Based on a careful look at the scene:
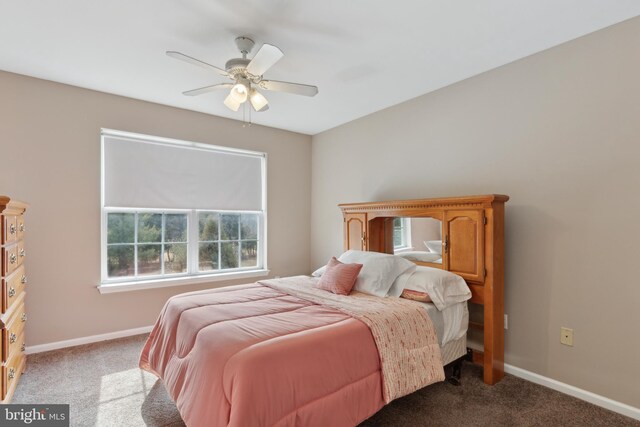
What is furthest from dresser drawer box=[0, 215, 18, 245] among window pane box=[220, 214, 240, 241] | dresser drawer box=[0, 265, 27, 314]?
window pane box=[220, 214, 240, 241]

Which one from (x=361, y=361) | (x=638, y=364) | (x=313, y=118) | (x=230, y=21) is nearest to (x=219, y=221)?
(x=313, y=118)

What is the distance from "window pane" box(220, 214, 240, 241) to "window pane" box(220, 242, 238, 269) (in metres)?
0.09

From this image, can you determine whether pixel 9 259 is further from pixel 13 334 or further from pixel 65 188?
pixel 65 188

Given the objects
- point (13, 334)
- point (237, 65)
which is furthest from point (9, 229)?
point (237, 65)

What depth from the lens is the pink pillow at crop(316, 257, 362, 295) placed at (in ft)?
8.96

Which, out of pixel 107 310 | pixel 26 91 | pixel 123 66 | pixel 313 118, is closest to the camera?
pixel 123 66

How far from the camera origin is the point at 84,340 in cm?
326

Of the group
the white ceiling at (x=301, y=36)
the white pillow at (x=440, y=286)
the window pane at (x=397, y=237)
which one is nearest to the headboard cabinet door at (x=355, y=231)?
the window pane at (x=397, y=237)

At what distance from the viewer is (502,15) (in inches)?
83.9

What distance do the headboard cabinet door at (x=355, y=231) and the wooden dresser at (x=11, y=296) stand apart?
2952 millimetres

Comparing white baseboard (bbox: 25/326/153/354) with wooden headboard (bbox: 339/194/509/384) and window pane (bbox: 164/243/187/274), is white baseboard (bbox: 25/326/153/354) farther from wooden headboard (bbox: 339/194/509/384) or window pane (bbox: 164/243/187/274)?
wooden headboard (bbox: 339/194/509/384)

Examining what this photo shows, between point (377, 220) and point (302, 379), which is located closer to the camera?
point (302, 379)

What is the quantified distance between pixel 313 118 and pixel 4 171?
3.16 meters

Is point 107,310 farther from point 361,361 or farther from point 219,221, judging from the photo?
point 361,361
